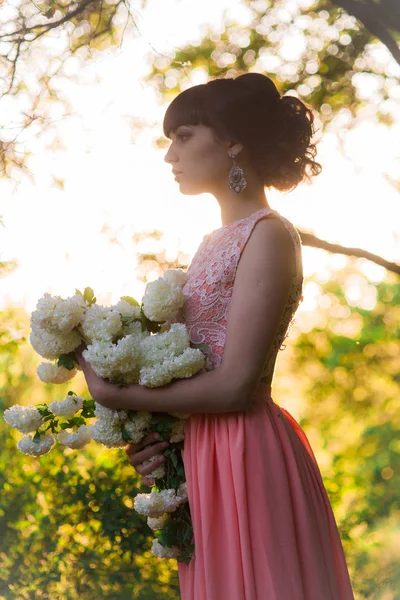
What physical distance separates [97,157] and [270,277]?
2.93m

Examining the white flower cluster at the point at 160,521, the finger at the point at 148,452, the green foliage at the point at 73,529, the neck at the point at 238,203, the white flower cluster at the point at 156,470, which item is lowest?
the green foliage at the point at 73,529

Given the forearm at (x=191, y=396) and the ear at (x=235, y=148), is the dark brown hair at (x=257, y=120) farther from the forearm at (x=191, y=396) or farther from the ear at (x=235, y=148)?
the forearm at (x=191, y=396)

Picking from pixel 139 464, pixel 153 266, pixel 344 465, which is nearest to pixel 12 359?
pixel 153 266

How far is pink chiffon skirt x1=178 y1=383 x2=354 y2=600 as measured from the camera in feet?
5.40

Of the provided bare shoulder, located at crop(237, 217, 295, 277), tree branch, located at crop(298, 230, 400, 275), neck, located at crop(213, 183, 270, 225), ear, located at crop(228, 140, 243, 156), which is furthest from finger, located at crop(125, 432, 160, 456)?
tree branch, located at crop(298, 230, 400, 275)

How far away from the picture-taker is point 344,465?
591 centimetres

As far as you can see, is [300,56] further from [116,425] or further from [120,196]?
[116,425]

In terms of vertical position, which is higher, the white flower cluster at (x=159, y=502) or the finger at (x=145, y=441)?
the finger at (x=145, y=441)

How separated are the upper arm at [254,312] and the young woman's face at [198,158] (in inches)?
13.1

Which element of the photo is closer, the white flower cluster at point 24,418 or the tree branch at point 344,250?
the white flower cluster at point 24,418

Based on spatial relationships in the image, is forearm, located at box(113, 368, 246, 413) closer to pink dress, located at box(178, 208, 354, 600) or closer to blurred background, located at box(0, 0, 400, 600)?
pink dress, located at box(178, 208, 354, 600)

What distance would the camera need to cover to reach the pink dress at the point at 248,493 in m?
1.65

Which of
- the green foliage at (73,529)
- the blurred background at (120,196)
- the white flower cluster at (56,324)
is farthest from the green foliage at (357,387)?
the white flower cluster at (56,324)

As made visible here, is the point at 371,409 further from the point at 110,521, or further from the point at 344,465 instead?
the point at 110,521
